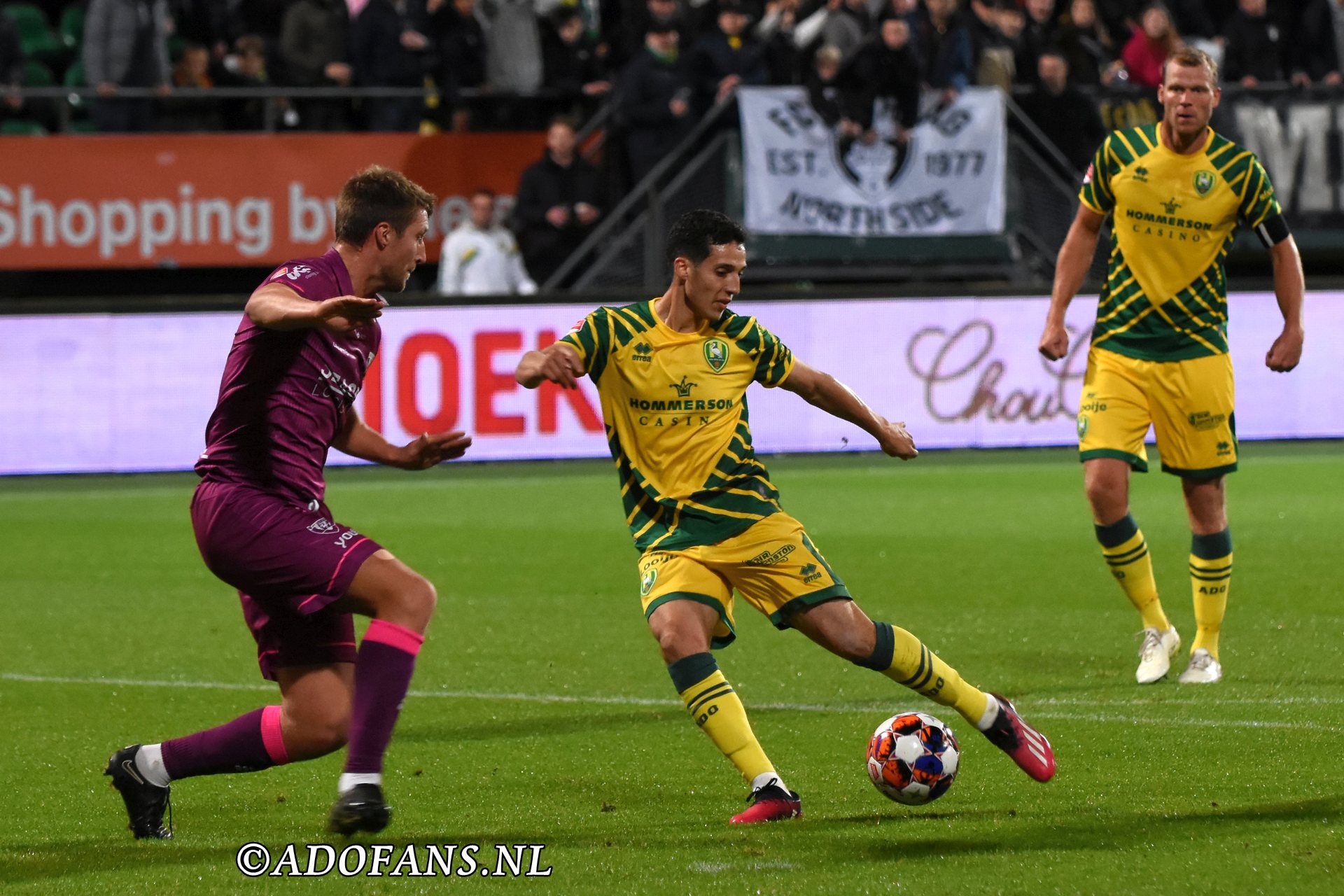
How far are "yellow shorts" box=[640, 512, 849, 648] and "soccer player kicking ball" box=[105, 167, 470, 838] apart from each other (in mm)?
731

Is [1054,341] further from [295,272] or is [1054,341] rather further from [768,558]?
[295,272]

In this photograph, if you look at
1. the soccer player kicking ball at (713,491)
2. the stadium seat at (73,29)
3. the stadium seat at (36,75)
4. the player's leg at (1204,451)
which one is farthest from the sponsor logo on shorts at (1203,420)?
the stadium seat at (73,29)

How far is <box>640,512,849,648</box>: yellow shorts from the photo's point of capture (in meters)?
5.52

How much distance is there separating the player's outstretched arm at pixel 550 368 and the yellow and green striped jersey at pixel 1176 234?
9.54ft

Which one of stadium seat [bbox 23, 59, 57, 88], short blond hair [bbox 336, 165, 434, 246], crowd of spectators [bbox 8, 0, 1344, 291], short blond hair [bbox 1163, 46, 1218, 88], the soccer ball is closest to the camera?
short blond hair [bbox 336, 165, 434, 246]

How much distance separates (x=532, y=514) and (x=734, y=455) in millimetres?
7733

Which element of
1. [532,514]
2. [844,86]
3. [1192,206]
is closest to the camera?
[1192,206]

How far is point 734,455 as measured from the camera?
567cm

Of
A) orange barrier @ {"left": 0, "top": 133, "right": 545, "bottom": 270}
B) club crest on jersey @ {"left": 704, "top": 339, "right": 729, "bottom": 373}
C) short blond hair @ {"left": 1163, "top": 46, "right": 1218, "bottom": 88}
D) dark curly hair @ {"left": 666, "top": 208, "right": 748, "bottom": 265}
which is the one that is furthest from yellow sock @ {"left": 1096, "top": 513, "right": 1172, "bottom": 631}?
orange barrier @ {"left": 0, "top": 133, "right": 545, "bottom": 270}

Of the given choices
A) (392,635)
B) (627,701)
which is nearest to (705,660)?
(392,635)

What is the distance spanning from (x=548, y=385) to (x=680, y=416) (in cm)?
971

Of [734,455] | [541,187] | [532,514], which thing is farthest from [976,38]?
[734,455]

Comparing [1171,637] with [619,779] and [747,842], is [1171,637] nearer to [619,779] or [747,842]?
[619,779]

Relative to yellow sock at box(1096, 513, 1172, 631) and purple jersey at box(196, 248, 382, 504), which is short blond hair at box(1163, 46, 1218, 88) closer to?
yellow sock at box(1096, 513, 1172, 631)
